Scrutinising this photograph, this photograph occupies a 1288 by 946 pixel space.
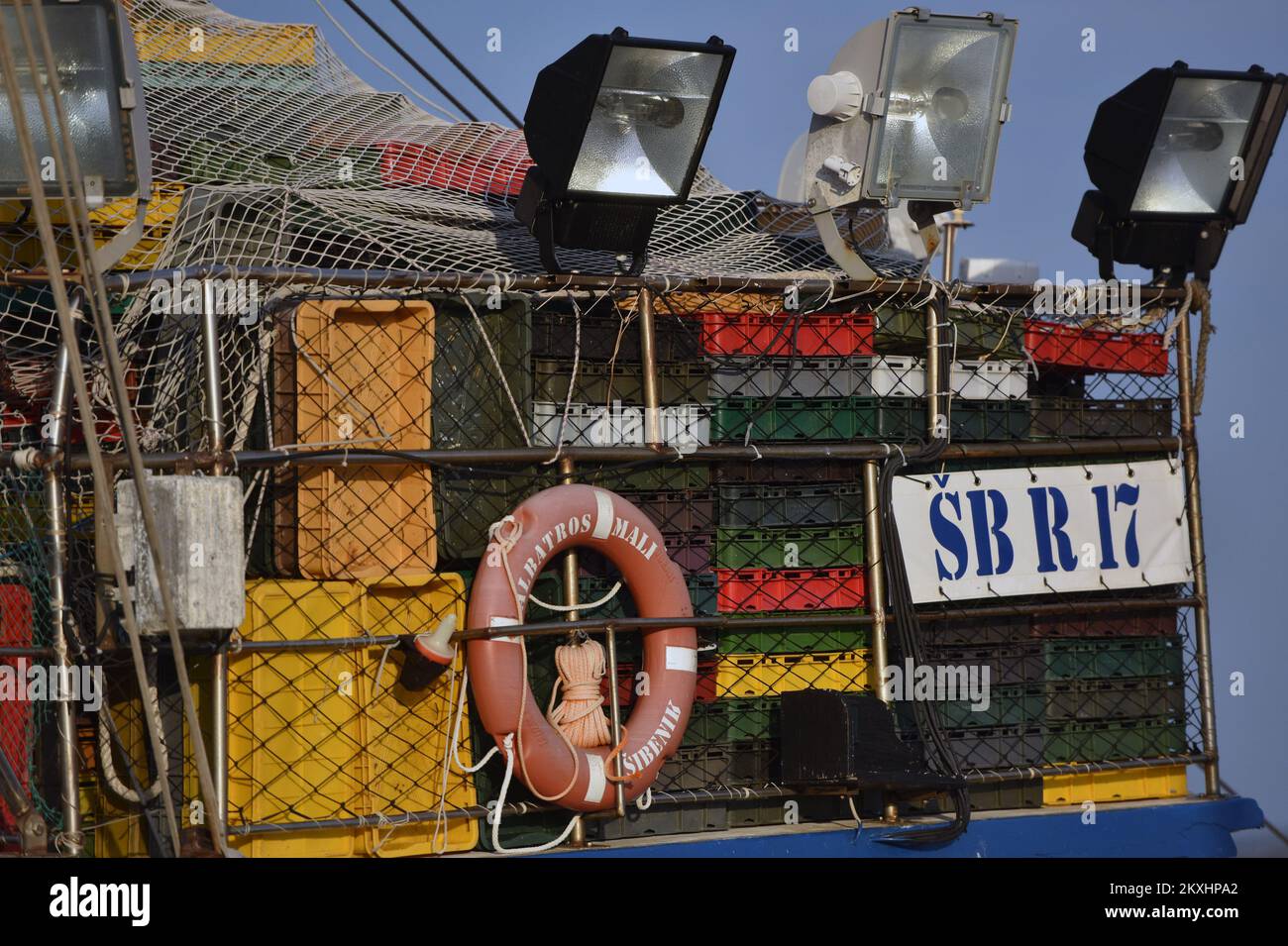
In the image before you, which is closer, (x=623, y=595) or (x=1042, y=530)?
(x=623, y=595)

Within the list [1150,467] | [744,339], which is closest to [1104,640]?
[1150,467]

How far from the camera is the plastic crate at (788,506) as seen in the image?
301 inches

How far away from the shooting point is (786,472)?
7762 mm

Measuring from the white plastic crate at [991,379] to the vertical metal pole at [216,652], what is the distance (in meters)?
3.42

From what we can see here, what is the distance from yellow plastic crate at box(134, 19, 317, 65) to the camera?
36.0 ft

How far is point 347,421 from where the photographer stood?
6824 millimetres

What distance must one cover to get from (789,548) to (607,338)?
1.23 metres

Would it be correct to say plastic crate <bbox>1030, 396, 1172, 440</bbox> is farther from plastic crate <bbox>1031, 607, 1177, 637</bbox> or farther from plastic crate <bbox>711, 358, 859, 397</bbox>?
plastic crate <bbox>711, 358, 859, 397</bbox>

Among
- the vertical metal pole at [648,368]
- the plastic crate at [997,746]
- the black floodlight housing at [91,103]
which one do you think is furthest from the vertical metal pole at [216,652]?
the plastic crate at [997,746]

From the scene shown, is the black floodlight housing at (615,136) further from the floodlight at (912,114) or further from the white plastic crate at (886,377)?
the white plastic crate at (886,377)

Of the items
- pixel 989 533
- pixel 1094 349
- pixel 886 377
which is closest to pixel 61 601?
pixel 886 377

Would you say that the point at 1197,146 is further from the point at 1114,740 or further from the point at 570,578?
the point at 570,578

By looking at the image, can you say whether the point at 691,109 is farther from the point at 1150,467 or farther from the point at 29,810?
the point at 29,810

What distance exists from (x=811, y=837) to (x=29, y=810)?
124 inches
